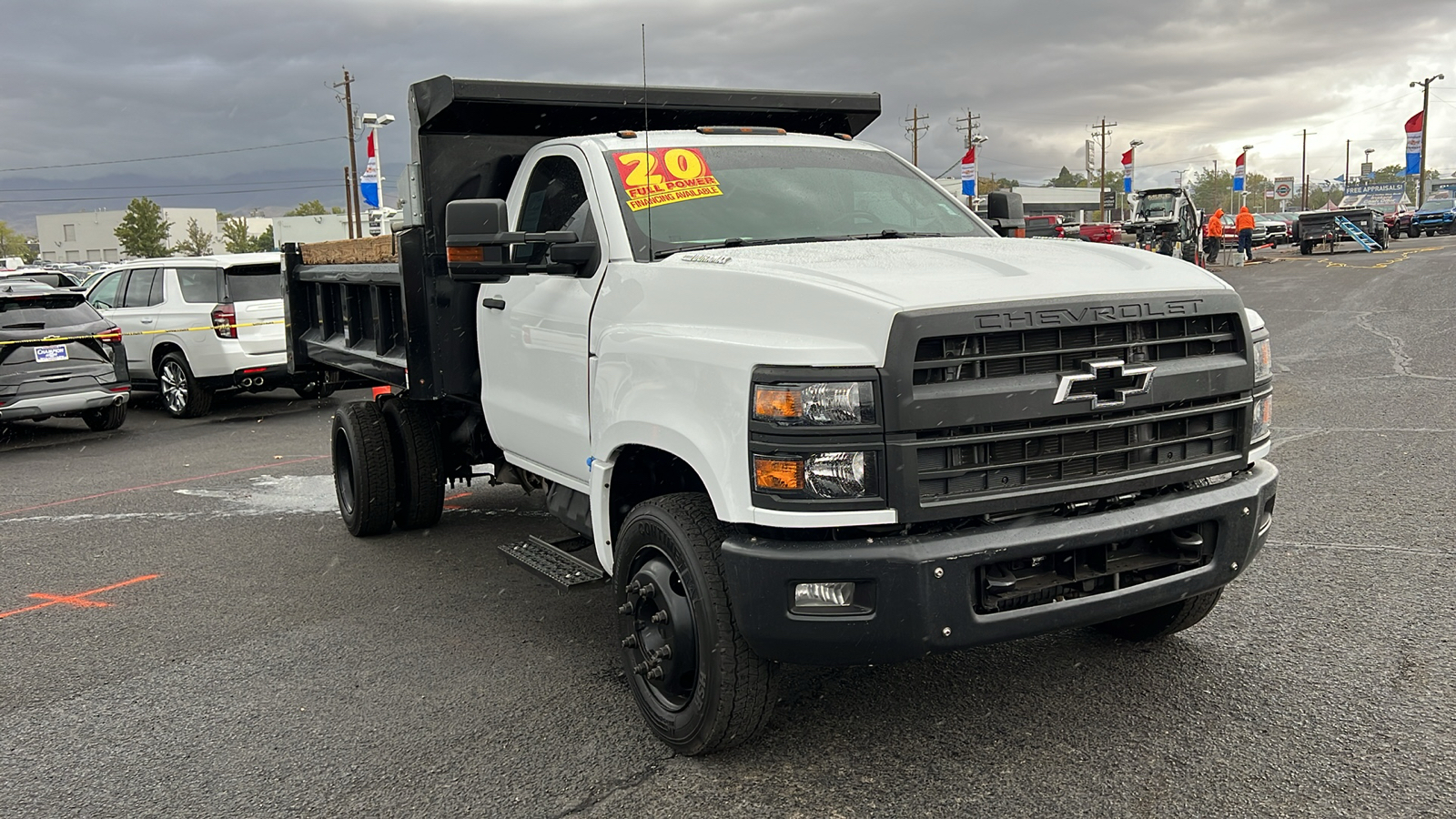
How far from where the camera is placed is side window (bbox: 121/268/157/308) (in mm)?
13930

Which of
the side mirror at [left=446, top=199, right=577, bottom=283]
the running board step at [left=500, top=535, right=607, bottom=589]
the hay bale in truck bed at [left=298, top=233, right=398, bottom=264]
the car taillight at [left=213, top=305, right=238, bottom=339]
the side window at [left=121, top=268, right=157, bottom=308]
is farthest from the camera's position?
the side window at [left=121, top=268, right=157, bottom=308]

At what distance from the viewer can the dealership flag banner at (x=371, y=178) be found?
32.6m

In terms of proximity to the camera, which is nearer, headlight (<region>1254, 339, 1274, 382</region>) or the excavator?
headlight (<region>1254, 339, 1274, 382</region>)

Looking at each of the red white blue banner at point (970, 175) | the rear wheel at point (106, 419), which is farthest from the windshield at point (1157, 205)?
the rear wheel at point (106, 419)

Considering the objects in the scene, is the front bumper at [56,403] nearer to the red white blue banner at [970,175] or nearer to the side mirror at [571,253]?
the side mirror at [571,253]

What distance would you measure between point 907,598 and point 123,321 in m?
13.6

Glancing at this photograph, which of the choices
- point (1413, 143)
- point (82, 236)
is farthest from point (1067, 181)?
point (82, 236)

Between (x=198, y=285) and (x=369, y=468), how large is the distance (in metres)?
7.97

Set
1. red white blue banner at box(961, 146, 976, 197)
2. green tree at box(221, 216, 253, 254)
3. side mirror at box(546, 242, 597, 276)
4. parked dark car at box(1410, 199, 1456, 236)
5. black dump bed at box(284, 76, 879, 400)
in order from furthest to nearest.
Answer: green tree at box(221, 216, 253, 254) < parked dark car at box(1410, 199, 1456, 236) < red white blue banner at box(961, 146, 976, 197) < black dump bed at box(284, 76, 879, 400) < side mirror at box(546, 242, 597, 276)

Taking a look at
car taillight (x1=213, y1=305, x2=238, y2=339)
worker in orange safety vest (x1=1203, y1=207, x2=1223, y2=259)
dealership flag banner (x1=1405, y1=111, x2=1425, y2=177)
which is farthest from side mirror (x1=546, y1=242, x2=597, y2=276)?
dealership flag banner (x1=1405, y1=111, x2=1425, y2=177)

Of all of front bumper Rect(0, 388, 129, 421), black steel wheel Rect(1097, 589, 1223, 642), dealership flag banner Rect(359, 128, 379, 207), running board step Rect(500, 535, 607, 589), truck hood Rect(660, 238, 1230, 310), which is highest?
dealership flag banner Rect(359, 128, 379, 207)

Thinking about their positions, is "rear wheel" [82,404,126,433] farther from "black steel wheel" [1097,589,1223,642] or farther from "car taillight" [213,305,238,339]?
"black steel wheel" [1097,589,1223,642]

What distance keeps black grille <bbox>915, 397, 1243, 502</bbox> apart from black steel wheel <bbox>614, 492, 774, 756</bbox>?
729 millimetres

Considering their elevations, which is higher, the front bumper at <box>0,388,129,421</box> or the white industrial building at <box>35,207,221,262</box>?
the white industrial building at <box>35,207,221,262</box>
